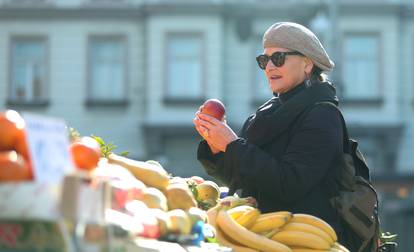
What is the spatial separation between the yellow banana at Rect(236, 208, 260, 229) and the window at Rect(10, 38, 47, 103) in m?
22.5

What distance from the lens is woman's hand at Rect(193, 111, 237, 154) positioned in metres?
3.29

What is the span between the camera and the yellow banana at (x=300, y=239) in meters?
2.96

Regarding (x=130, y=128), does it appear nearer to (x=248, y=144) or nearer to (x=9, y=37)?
(x=9, y=37)

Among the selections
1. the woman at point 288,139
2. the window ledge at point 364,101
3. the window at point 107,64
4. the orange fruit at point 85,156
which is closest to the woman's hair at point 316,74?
the woman at point 288,139

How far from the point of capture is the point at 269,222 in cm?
301

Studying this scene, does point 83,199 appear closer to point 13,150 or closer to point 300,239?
point 13,150

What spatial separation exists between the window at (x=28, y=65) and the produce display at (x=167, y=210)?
72.4ft

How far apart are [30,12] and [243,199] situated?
22273mm

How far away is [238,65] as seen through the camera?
25.0 meters

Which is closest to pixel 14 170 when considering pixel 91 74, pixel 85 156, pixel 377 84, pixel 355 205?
pixel 85 156

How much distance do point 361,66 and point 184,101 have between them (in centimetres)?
478

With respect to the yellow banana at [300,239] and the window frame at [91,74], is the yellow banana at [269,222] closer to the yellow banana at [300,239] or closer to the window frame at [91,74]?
the yellow banana at [300,239]

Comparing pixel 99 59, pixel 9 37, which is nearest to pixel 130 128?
pixel 99 59

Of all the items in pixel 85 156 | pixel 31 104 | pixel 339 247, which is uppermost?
pixel 85 156
